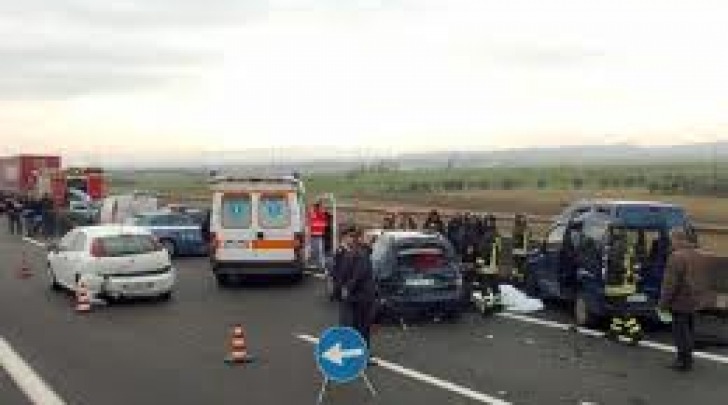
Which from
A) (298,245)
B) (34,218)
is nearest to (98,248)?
(298,245)

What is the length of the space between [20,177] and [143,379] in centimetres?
5203

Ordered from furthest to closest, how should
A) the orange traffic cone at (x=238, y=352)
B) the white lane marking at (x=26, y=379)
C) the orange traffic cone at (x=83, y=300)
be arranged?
1. the orange traffic cone at (x=83, y=300)
2. the orange traffic cone at (x=238, y=352)
3. the white lane marking at (x=26, y=379)

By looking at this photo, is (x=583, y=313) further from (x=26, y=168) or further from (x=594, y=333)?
(x=26, y=168)

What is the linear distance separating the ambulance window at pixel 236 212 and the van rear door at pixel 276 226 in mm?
202

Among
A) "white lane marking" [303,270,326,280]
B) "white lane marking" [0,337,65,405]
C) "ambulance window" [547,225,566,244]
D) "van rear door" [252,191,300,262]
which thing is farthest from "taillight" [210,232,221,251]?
"white lane marking" [0,337,65,405]

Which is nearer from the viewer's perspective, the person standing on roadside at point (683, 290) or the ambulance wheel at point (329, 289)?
the person standing on roadside at point (683, 290)

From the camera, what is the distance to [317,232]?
28219 mm

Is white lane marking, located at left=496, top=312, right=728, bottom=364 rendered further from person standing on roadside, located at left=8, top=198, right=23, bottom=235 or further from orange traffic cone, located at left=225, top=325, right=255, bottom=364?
person standing on roadside, located at left=8, top=198, right=23, bottom=235

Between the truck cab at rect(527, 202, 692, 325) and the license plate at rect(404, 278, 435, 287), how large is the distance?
223 cm

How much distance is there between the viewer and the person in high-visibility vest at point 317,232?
28.2 metres

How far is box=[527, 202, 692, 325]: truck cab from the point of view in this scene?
55.8 feet

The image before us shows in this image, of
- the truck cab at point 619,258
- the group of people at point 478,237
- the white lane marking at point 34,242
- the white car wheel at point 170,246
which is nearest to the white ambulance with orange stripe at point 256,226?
the group of people at point 478,237

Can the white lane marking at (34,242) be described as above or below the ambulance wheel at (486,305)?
below

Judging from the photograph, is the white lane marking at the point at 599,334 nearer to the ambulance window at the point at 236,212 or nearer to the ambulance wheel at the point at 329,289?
the ambulance wheel at the point at 329,289
